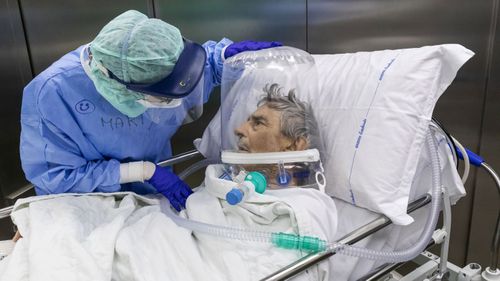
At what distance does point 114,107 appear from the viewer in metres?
1.28

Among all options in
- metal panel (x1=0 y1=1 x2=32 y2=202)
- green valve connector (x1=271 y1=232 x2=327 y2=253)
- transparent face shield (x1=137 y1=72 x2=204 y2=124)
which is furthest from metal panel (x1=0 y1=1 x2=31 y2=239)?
green valve connector (x1=271 y1=232 x2=327 y2=253)

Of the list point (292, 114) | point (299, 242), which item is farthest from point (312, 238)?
point (292, 114)

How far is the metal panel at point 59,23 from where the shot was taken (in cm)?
189

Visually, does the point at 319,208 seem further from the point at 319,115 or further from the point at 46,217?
the point at 46,217

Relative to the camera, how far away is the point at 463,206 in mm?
2047

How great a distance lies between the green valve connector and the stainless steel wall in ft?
4.31

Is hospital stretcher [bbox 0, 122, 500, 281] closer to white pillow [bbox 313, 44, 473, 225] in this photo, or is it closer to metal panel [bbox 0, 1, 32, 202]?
white pillow [bbox 313, 44, 473, 225]

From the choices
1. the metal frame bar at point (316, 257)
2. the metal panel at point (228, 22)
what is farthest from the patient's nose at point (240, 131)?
the metal panel at point (228, 22)

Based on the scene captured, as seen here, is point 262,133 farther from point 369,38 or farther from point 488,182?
point 488,182

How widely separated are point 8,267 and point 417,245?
1002 millimetres

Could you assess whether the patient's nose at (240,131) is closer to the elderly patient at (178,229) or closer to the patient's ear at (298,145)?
the elderly patient at (178,229)

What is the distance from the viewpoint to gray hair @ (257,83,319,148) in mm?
1255

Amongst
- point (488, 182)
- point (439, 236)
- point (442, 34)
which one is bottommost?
point (488, 182)

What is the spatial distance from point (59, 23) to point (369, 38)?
1.53 metres
